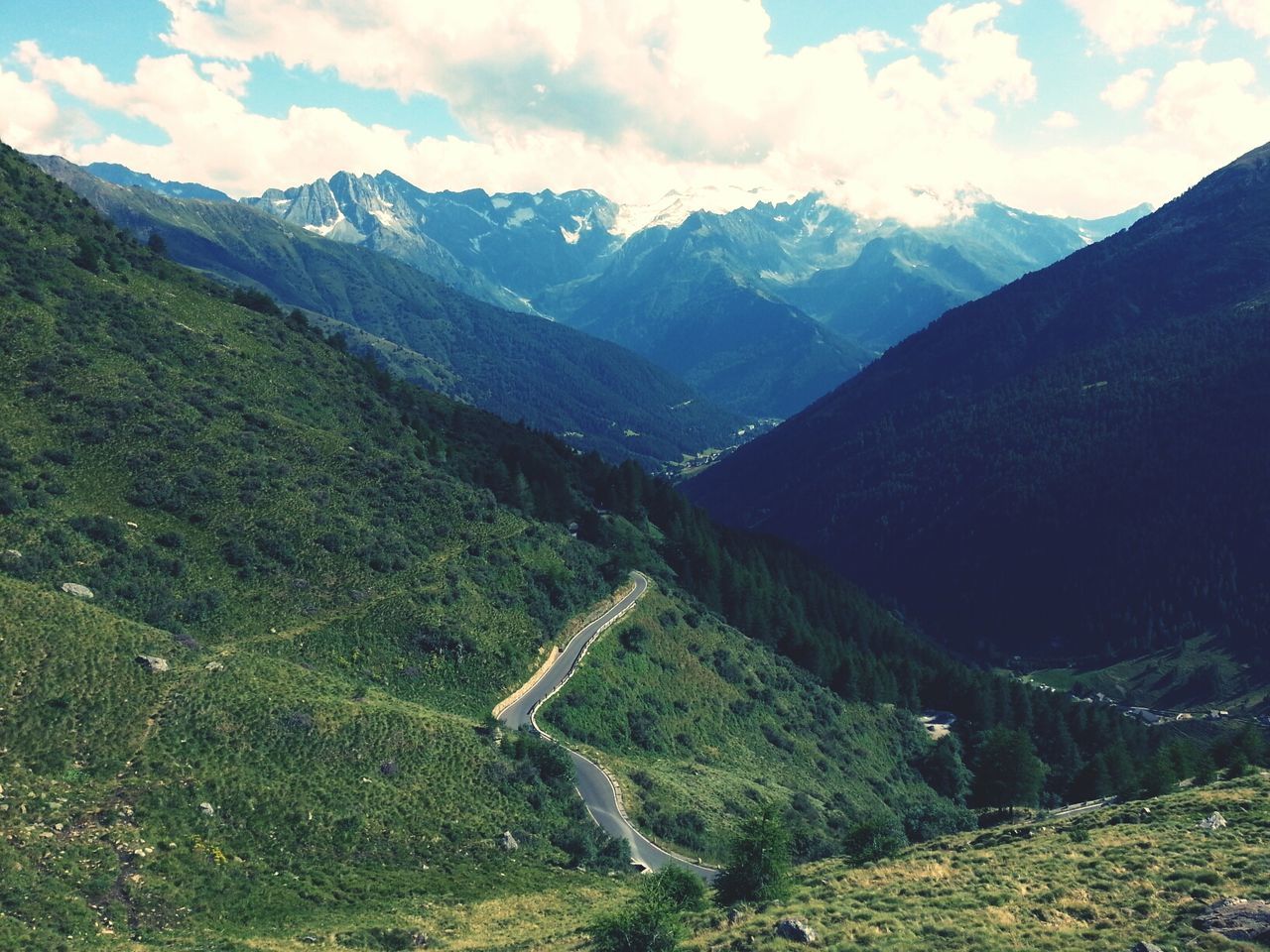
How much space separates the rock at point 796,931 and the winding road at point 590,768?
86.9ft

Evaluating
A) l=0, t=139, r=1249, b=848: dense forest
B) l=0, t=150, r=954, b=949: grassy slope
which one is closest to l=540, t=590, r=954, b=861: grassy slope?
l=0, t=150, r=954, b=949: grassy slope

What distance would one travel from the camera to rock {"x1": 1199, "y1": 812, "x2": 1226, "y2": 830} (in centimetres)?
4147

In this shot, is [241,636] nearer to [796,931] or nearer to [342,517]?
[342,517]

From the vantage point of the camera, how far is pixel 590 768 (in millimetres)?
70312

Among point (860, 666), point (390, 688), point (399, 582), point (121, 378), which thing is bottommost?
point (860, 666)

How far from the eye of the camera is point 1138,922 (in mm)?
30281

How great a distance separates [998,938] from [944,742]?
91.8 metres

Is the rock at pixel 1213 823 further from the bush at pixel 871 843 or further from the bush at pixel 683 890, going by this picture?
the bush at pixel 683 890

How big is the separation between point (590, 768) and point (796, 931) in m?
39.5

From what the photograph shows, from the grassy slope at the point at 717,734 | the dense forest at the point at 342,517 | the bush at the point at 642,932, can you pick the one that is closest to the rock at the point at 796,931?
the bush at the point at 642,932

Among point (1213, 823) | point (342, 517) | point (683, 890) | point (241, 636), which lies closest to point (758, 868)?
point (683, 890)

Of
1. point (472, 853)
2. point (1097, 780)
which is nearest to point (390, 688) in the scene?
point (472, 853)

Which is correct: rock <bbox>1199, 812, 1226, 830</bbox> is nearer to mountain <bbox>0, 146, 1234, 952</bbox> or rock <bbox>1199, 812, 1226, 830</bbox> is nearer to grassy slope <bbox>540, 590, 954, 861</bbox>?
mountain <bbox>0, 146, 1234, 952</bbox>

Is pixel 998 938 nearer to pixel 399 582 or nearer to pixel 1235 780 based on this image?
pixel 1235 780
